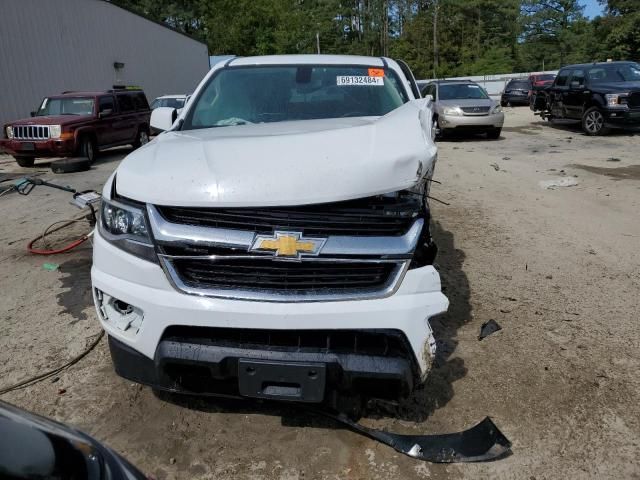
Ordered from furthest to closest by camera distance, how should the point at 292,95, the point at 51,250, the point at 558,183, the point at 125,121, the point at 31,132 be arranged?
the point at 125,121, the point at 31,132, the point at 558,183, the point at 51,250, the point at 292,95

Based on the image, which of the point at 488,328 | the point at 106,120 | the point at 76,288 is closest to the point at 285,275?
the point at 488,328

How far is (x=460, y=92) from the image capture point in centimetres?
1555

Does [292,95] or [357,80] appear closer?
[292,95]

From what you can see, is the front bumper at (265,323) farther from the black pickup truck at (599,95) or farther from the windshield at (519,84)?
the windshield at (519,84)

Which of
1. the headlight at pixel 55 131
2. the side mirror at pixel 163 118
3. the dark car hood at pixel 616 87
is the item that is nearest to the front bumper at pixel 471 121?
the dark car hood at pixel 616 87

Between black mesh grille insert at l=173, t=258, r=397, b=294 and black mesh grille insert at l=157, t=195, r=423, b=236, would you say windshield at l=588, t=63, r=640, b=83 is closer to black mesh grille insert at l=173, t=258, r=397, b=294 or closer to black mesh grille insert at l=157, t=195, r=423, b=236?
black mesh grille insert at l=157, t=195, r=423, b=236

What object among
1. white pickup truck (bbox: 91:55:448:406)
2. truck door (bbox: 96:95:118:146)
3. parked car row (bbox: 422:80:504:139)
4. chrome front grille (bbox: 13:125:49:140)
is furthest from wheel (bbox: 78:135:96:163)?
white pickup truck (bbox: 91:55:448:406)

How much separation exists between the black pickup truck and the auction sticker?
11.6 m

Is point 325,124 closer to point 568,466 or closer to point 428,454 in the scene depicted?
point 428,454

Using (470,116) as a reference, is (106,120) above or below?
above

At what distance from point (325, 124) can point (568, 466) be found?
2.14 m

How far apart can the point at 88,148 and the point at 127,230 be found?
11.6 metres

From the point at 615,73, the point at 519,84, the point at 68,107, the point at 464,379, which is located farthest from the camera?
the point at 519,84

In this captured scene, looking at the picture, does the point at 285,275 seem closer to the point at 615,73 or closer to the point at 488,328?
the point at 488,328
